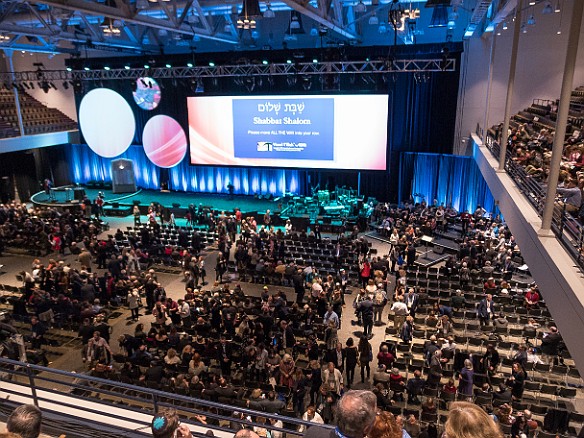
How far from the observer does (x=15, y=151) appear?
29.5m

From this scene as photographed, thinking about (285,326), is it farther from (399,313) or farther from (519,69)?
(519,69)

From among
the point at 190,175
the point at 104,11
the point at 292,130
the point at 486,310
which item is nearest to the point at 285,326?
the point at 486,310

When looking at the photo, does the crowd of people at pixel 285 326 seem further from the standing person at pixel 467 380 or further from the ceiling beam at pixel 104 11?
the ceiling beam at pixel 104 11

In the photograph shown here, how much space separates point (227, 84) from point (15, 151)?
44.9 ft

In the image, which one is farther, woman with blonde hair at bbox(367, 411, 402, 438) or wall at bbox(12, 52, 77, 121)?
wall at bbox(12, 52, 77, 121)

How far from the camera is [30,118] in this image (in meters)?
31.3

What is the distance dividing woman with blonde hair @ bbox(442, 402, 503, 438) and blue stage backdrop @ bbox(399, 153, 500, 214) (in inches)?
895

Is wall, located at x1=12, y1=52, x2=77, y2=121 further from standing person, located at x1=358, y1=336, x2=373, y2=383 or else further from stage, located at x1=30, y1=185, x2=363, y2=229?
standing person, located at x1=358, y1=336, x2=373, y2=383

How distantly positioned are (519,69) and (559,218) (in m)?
17.5

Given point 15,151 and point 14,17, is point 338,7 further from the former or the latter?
point 15,151

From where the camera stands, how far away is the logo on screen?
25984 mm

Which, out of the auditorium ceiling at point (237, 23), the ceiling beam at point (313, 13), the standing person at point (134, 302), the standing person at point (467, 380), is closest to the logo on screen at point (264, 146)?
the auditorium ceiling at point (237, 23)

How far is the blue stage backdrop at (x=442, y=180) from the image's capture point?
79.6ft

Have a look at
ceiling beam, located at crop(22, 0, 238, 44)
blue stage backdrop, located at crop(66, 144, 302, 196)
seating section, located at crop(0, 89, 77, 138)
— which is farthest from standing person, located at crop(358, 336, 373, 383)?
seating section, located at crop(0, 89, 77, 138)
